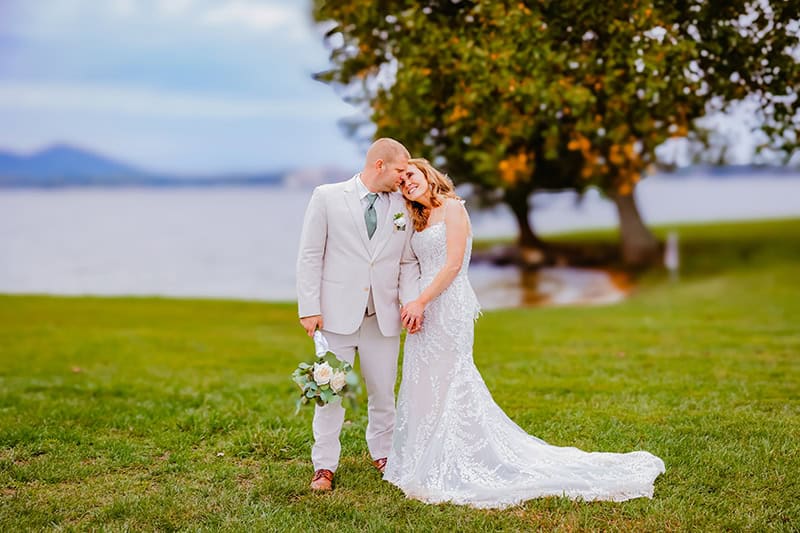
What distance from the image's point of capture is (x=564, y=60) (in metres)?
9.83

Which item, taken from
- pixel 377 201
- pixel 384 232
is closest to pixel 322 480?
pixel 384 232

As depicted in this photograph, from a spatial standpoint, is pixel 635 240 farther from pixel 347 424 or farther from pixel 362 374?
pixel 362 374

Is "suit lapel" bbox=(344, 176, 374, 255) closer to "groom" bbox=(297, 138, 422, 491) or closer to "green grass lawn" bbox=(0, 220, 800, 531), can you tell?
"groom" bbox=(297, 138, 422, 491)

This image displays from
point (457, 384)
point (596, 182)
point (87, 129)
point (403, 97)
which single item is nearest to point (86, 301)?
point (403, 97)

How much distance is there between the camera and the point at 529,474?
5.38m

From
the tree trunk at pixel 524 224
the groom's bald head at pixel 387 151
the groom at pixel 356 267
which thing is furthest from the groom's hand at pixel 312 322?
the tree trunk at pixel 524 224

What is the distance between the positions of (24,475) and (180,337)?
8483 mm

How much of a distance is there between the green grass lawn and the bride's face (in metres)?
2.04

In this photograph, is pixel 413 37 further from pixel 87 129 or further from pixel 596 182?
pixel 87 129

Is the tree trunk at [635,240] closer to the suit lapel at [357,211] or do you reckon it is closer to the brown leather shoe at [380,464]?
the brown leather shoe at [380,464]

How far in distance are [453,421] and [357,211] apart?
1.60 m

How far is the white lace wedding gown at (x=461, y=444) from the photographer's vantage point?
5.29 meters

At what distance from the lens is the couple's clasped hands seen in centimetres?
548

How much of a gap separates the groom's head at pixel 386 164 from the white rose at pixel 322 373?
1.29m
